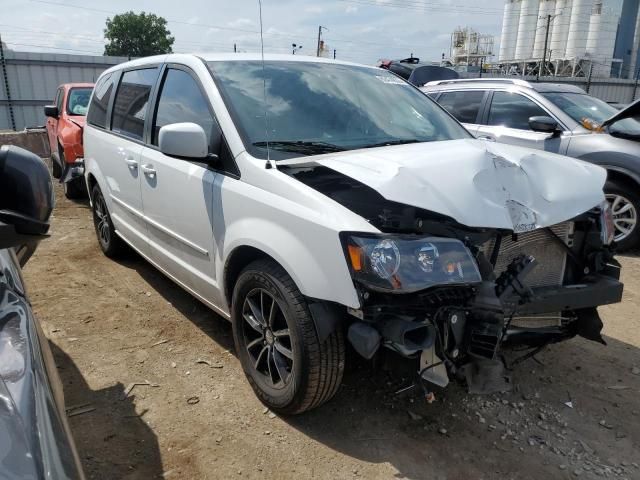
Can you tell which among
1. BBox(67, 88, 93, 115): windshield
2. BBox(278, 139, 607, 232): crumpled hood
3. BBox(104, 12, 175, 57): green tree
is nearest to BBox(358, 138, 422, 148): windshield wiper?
BBox(278, 139, 607, 232): crumpled hood

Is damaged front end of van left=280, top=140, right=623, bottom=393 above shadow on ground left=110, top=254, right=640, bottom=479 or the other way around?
above

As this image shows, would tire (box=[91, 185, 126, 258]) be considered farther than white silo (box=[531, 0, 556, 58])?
No

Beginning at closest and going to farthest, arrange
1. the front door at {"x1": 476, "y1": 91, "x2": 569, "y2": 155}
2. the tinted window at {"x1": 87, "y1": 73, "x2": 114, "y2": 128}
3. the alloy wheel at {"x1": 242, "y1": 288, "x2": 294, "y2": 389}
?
the alloy wheel at {"x1": 242, "y1": 288, "x2": 294, "y2": 389}
the tinted window at {"x1": 87, "y1": 73, "x2": 114, "y2": 128}
the front door at {"x1": 476, "y1": 91, "x2": 569, "y2": 155}

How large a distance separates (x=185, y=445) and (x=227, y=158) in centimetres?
152

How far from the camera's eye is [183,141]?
2.79m

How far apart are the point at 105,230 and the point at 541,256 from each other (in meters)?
4.08

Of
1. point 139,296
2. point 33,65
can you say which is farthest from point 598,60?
point 139,296

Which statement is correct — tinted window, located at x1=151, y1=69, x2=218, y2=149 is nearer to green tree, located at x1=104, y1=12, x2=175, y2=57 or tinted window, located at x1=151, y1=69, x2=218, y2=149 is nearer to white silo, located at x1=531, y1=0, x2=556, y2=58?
white silo, located at x1=531, y1=0, x2=556, y2=58

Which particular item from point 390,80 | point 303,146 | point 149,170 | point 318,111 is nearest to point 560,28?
point 390,80

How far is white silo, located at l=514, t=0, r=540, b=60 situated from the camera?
51.2m

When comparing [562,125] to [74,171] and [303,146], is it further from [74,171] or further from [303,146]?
[74,171]

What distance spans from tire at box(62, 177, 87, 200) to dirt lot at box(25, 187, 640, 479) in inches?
184

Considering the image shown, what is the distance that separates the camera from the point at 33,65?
15.6 metres

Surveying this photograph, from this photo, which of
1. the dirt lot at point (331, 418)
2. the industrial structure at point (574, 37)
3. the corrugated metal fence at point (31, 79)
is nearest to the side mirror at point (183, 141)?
the dirt lot at point (331, 418)
